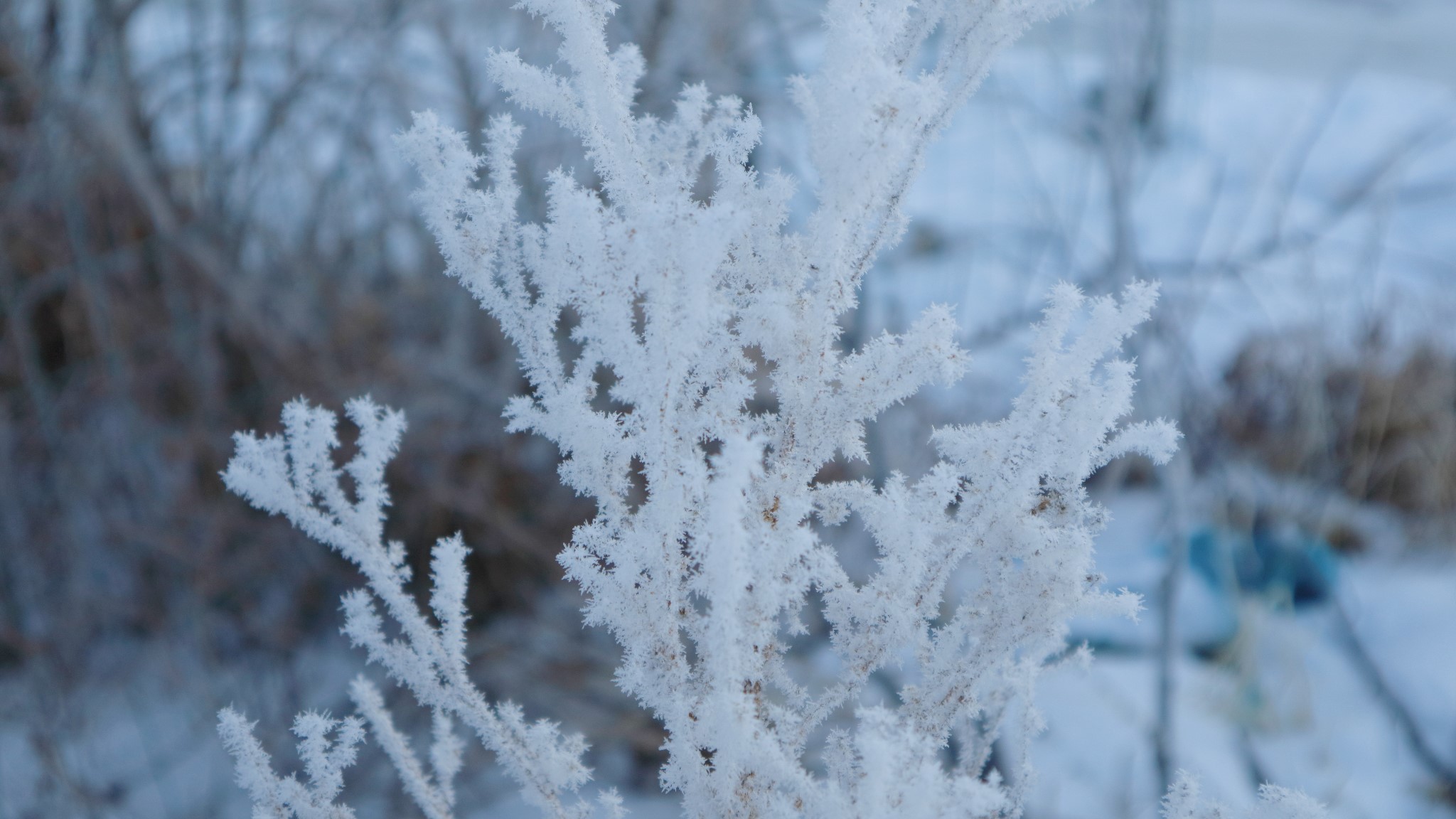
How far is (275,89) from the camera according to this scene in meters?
1.56

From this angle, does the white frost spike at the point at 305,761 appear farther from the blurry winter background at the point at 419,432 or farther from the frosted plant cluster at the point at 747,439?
the blurry winter background at the point at 419,432

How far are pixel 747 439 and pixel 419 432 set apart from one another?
4.25 feet

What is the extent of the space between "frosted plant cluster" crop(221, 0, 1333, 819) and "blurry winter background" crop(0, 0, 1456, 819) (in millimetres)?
781

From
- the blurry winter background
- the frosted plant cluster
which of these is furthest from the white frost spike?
the blurry winter background

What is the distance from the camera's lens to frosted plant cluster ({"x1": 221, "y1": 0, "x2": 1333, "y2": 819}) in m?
0.35

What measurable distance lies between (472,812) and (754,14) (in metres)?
1.28

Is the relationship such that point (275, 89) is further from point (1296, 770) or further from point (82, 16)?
point (1296, 770)

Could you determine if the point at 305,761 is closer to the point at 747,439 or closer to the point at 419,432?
the point at 747,439

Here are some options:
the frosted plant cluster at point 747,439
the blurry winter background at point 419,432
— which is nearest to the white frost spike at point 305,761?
the frosted plant cluster at point 747,439

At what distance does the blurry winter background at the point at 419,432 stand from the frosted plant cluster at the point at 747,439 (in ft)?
2.56

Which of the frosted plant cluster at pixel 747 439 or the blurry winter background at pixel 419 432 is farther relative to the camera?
the blurry winter background at pixel 419 432

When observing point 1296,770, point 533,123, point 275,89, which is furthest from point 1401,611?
point 275,89

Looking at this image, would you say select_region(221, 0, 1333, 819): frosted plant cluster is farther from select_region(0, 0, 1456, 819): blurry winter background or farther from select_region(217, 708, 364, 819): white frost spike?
select_region(0, 0, 1456, 819): blurry winter background

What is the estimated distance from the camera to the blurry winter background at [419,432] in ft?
4.21
